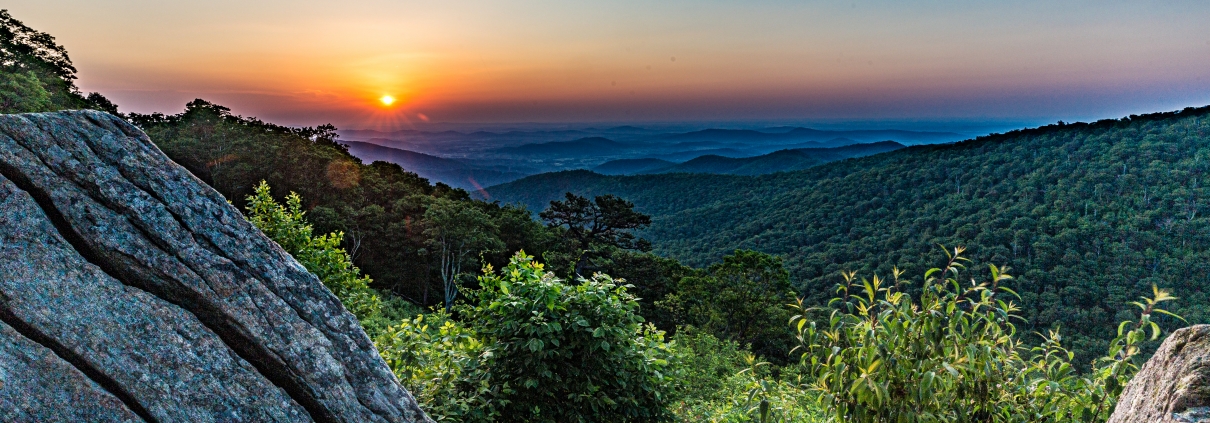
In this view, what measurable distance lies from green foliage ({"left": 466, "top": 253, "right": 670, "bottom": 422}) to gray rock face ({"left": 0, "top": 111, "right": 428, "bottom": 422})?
2.12 m

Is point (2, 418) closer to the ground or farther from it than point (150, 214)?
closer to the ground

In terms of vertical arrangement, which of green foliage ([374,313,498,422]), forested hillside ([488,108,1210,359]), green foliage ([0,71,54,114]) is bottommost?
forested hillside ([488,108,1210,359])

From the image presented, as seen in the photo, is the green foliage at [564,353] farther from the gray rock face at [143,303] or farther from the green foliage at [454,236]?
the green foliage at [454,236]

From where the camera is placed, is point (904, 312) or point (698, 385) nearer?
point (904, 312)

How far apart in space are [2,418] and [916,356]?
6.86 m

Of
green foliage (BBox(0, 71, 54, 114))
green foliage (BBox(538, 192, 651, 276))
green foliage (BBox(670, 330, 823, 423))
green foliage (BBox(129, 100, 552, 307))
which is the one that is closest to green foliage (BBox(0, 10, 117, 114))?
green foliage (BBox(0, 71, 54, 114))

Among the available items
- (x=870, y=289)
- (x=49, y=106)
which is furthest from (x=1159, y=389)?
(x=49, y=106)

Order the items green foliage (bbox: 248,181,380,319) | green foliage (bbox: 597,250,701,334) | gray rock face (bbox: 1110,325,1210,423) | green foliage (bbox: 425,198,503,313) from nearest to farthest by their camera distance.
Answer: gray rock face (bbox: 1110,325,1210,423) < green foliage (bbox: 248,181,380,319) < green foliage (bbox: 425,198,503,313) < green foliage (bbox: 597,250,701,334)

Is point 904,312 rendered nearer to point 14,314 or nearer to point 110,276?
point 110,276

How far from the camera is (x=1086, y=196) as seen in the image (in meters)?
110

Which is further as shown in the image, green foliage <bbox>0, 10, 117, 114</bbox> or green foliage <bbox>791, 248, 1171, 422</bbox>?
green foliage <bbox>0, 10, 117, 114</bbox>

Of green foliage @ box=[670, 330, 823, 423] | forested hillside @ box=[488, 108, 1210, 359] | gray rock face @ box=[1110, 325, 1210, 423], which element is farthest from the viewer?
forested hillside @ box=[488, 108, 1210, 359]

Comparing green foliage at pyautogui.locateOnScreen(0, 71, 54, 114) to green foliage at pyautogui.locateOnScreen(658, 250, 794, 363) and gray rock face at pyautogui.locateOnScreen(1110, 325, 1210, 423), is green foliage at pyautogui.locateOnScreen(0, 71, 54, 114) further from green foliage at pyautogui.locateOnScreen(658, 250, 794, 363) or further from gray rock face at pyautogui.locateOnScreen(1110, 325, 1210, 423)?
gray rock face at pyautogui.locateOnScreen(1110, 325, 1210, 423)

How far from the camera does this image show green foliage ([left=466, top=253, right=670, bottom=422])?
7.39 meters
